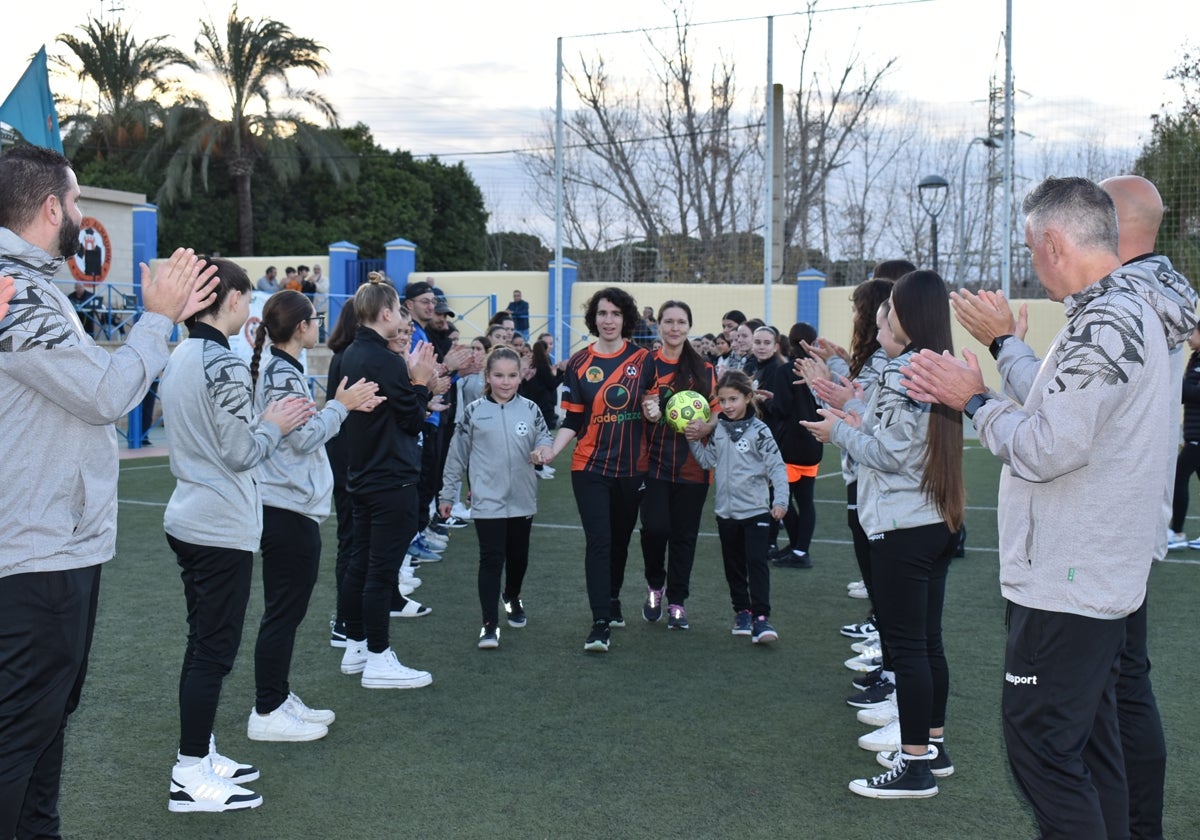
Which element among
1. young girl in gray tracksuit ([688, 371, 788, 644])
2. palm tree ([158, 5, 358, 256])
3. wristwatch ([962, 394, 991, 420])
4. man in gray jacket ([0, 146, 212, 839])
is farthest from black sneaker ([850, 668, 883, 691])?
palm tree ([158, 5, 358, 256])

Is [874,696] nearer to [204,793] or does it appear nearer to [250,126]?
[204,793]

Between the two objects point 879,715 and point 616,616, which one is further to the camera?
point 616,616

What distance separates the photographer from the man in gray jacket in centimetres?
292

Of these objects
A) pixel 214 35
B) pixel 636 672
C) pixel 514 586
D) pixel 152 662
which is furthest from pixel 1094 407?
pixel 214 35

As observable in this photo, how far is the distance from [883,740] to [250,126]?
1311 inches

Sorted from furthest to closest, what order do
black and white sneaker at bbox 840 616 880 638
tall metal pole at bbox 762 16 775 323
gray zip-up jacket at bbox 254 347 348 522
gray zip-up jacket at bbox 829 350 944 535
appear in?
tall metal pole at bbox 762 16 775 323 < black and white sneaker at bbox 840 616 880 638 < gray zip-up jacket at bbox 254 347 348 522 < gray zip-up jacket at bbox 829 350 944 535

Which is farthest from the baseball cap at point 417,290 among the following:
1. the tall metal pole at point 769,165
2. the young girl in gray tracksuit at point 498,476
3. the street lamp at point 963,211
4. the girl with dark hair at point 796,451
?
the street lamp at point 963,211

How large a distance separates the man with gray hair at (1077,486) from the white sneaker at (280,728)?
3.12 meters

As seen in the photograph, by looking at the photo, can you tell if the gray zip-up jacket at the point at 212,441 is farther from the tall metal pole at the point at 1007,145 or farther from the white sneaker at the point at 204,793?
the tall metal pole at the point at 1007,145

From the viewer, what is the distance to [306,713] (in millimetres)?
5105

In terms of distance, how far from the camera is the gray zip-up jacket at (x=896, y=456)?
4.30 metres

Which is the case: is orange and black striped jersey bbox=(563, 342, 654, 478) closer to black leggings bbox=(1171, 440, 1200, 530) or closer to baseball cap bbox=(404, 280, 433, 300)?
baseball cap bbox=(404, 280, 433, 300)

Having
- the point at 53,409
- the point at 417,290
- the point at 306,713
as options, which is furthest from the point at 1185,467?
the point at 53,409

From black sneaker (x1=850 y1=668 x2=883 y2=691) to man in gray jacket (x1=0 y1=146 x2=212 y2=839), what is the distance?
12.5 feet
